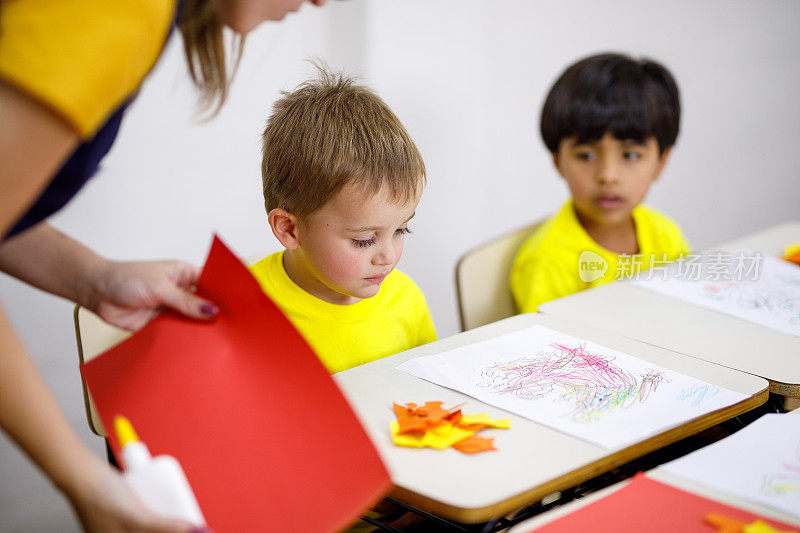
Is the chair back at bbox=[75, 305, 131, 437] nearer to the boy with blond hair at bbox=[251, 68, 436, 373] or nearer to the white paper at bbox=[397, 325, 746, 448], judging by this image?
the boy with blond hair at bbox=[251, 68, 436, 373]

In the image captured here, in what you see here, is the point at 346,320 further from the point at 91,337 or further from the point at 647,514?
the point at 647,514

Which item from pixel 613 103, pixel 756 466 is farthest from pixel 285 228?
pixel 613 103

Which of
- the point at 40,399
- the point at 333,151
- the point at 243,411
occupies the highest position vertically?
the point at 333,151

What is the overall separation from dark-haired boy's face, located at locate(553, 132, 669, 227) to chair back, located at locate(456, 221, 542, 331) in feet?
0.76

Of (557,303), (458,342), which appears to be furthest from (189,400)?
(557,303)

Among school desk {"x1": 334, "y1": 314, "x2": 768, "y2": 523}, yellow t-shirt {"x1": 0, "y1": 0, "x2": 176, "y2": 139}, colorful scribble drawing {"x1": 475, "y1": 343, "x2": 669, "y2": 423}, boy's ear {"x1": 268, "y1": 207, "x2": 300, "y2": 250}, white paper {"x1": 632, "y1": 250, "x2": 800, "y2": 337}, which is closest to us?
yellow t-shirt {"x1": 0, "y1": 0, "x2": 176, "y2": 139}

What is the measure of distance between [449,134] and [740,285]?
1.06 meters

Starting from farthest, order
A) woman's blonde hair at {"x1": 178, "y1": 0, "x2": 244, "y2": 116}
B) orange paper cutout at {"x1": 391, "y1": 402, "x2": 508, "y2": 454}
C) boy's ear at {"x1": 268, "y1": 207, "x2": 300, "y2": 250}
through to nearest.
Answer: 1. boy's ear at {"x1": 268, "y1": 207, "x2": 300, "y2": 250}
2. orange paper cutout at {"x1": 391, "y1": 402, "x2": 508, "y2": 454}
3. woman's blonde hair at {"x1": 178, "y1": 0, "x2": 244, "y2": 116}

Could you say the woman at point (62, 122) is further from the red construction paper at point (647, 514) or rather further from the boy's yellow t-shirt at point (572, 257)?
the boy's yellow t-shirt at point (572, 257)

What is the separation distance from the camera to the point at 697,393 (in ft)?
3.86

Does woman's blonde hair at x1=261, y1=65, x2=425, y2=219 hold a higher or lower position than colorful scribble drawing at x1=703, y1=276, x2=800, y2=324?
higher

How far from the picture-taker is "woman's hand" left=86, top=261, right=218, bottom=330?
94 centimetres

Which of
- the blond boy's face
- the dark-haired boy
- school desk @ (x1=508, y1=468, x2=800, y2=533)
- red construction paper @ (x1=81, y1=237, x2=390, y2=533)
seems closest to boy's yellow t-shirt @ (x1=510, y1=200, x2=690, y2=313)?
the dark-haired boy

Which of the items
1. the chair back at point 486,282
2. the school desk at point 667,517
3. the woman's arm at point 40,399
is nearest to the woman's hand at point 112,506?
the woman's arm at point 40,399
